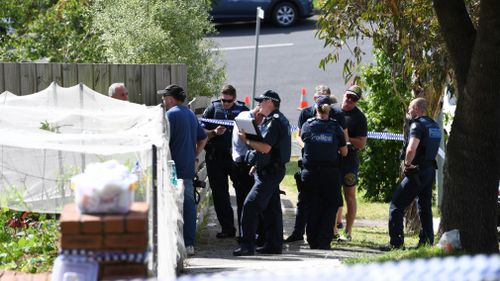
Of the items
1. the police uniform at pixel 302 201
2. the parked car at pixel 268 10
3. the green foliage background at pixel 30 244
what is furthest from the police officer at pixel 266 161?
the parked car at pixel 268 10

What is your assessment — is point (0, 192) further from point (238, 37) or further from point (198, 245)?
point (238, 37)

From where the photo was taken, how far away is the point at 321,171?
11.0 metres

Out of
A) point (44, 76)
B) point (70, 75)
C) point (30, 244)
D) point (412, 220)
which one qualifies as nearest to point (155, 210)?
point (30, 244)

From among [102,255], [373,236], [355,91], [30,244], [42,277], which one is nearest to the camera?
[102,255]

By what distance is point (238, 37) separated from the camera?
26.5 m

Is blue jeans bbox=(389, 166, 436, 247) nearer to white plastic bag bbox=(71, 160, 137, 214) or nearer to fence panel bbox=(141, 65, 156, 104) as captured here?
fence panel bbox=(141, 65, 156, 104)

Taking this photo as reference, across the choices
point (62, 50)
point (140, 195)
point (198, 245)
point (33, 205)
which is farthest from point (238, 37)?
point (140, 195)

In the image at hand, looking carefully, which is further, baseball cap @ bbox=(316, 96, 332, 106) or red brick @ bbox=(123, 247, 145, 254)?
baseball cap @ bbox=(316, 96, 332, 106)

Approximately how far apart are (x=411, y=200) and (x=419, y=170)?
41 centimetres

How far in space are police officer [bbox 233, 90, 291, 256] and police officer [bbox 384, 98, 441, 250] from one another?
1.34 meters

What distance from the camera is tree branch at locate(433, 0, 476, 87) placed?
29.0 feet

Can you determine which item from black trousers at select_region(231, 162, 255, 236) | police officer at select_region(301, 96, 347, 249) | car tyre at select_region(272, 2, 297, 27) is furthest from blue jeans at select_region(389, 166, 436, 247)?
car tyre at select_region(272, 2, 297, 27)

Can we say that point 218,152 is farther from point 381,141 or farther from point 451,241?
point 381,141

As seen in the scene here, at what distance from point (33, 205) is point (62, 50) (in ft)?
25.7
